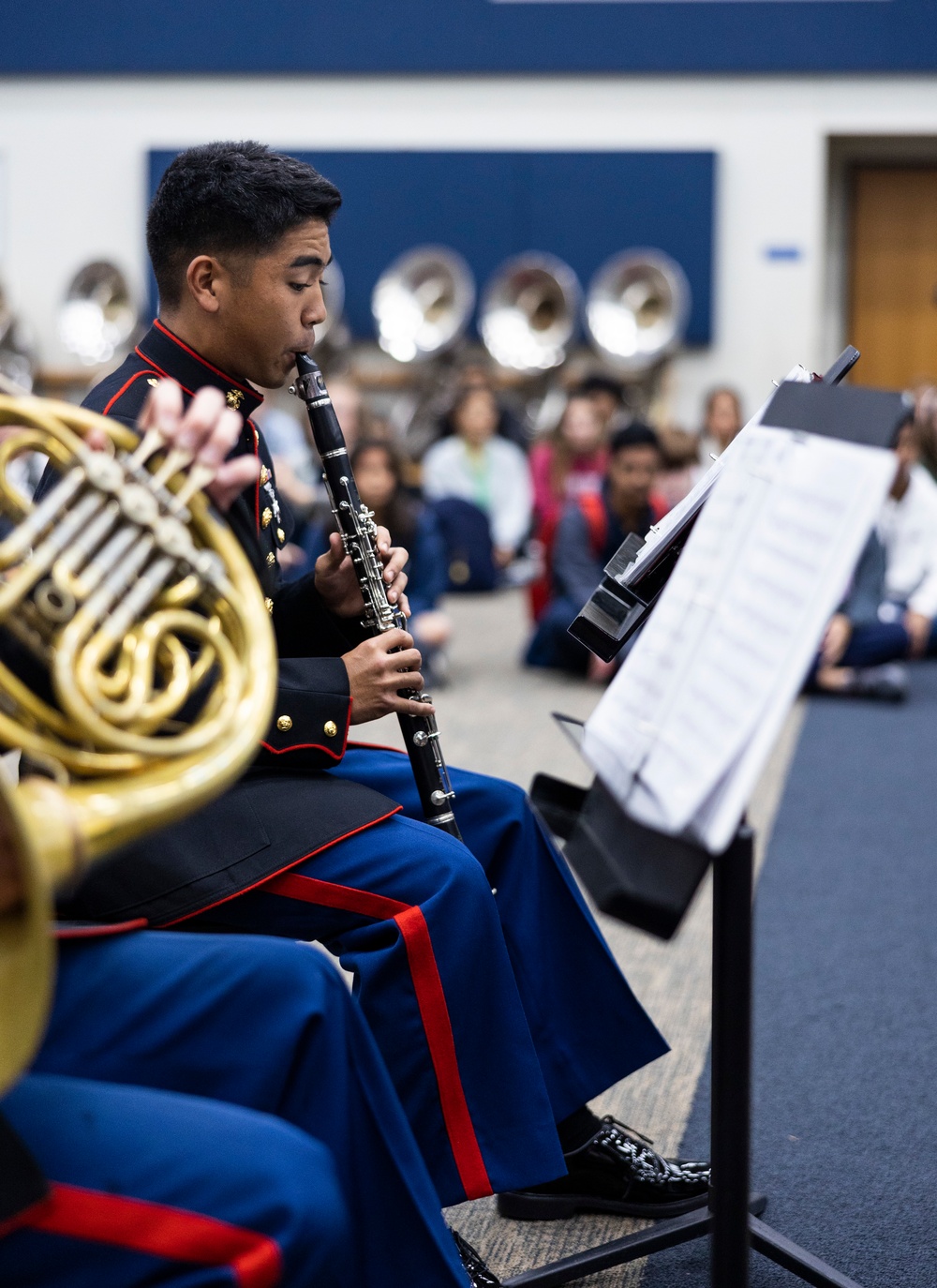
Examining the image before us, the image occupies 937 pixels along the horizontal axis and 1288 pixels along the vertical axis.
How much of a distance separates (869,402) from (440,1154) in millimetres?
792

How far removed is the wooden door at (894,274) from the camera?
7.99 metres

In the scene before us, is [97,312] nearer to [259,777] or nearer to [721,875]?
[259,777]

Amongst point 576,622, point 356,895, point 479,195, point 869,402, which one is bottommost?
point 356,895

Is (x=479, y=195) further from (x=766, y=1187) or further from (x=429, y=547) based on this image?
(x=766, y=1187)

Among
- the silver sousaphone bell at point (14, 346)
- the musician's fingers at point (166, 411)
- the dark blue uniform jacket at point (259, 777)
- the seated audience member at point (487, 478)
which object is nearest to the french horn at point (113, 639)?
the musician's fingers at point (166, 411)

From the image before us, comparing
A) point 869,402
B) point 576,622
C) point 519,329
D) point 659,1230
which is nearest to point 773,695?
point 869,402

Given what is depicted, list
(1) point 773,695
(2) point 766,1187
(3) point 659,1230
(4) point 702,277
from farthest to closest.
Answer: (4) point 702,277 → (2) point 766,1187 → (3) point 659,1230 → (1) point 773,695

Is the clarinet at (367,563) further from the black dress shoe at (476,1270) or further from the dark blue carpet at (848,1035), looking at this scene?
the dark blue carpet at (848,1035)

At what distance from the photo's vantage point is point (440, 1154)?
1310 mm

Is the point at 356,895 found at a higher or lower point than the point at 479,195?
lower

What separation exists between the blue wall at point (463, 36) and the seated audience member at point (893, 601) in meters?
3.41

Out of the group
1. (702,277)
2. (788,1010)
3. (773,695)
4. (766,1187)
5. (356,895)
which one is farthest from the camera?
(702,277)

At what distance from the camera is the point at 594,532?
438 centimetres

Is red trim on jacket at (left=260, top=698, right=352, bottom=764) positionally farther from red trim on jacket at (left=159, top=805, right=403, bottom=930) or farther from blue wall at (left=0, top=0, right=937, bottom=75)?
blue wall at (left=0, top=0, right=937, bottom=75)
